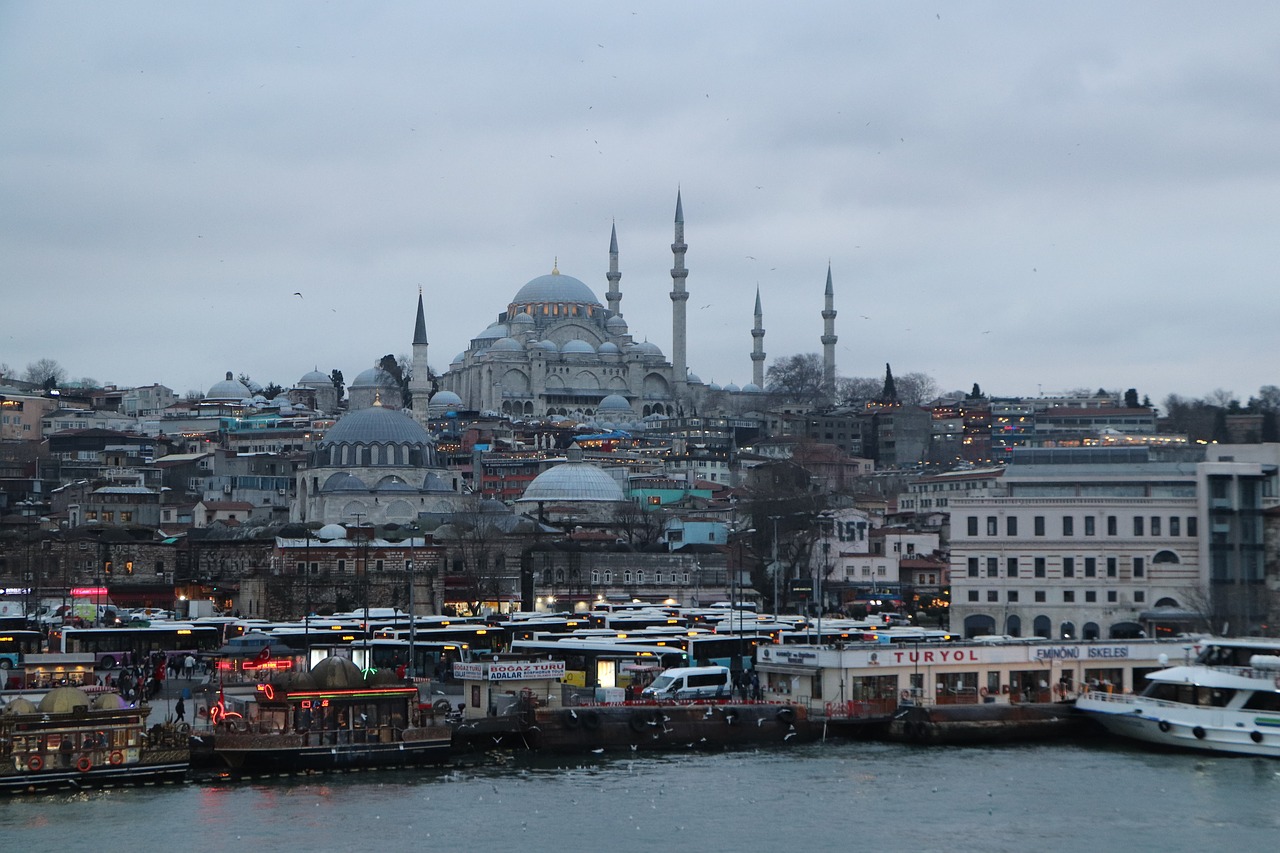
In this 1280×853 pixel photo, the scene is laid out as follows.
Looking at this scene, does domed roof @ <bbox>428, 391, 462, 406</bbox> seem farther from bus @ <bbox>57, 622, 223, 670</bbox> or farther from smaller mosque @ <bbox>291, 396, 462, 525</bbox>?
bus @ <bbox>57, 622, 223, 670</bbox>

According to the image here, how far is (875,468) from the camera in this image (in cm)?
10550

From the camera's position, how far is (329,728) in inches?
1069

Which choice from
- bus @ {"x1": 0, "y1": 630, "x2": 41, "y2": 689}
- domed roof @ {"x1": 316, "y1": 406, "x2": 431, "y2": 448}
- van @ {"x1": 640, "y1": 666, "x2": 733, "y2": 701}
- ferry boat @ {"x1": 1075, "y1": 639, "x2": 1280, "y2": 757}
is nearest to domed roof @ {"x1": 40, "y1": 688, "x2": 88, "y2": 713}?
van @ {"x1": 640, "y1": 666, "x2": 733, "y2": 701}

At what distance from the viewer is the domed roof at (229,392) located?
125625 mm

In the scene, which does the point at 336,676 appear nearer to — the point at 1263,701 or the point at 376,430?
the point at 1263,701

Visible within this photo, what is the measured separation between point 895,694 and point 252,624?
Result: 1626 centimetres

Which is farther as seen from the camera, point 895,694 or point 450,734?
point 895,694

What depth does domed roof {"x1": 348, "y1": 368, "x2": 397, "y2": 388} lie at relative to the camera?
118 meters

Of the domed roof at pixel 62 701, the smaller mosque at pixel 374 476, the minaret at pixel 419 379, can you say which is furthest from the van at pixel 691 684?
the minaret at pixel 419 379

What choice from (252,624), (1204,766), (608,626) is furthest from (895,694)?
(252,624)

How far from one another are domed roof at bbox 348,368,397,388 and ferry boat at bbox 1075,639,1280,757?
88.4 metres

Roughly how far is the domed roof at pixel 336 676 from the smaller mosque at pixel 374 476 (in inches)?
1719

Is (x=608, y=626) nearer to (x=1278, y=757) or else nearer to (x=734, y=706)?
(x=734, y=706)

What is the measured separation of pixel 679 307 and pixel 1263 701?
92273 millimetres
